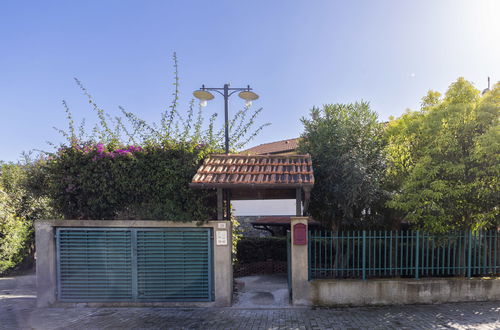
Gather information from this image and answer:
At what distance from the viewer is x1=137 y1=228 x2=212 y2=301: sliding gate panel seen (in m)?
6.12

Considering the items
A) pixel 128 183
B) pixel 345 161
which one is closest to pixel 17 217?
pixel 128 183

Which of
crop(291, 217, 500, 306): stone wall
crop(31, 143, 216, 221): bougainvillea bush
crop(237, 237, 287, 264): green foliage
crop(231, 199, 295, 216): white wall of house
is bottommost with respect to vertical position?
crop(237, 237, 287, 264): green foliage

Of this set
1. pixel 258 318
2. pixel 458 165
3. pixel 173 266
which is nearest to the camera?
pixel 258 318

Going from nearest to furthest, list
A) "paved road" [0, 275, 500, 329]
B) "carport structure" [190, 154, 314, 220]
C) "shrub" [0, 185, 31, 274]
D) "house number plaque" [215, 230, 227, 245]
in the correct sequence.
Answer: "paved road" [0, 275, 500, 329] < "carport structure" [190, 154, 314, 220] < "house number plaque" [215, 230, 227, 245] < "shrub" [0, 185, 31, 274]

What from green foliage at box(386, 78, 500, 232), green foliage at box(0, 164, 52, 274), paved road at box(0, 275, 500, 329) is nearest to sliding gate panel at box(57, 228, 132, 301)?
paved road at box(0, 275, 500, 329)

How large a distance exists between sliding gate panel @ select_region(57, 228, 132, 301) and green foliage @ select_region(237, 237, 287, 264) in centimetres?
575

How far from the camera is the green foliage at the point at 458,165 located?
5.90 metres

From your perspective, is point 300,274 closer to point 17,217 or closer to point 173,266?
point 173,266

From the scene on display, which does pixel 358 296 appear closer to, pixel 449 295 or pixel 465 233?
pixel 449 295

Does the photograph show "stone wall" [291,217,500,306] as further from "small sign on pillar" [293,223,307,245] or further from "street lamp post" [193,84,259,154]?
"street lamp post" [193,84,259,154]

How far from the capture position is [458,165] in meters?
5.91

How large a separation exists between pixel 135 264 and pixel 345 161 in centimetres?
600

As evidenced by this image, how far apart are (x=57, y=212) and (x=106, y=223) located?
58.0 inches

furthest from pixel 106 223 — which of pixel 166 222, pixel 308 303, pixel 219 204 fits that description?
pixel 308 303
